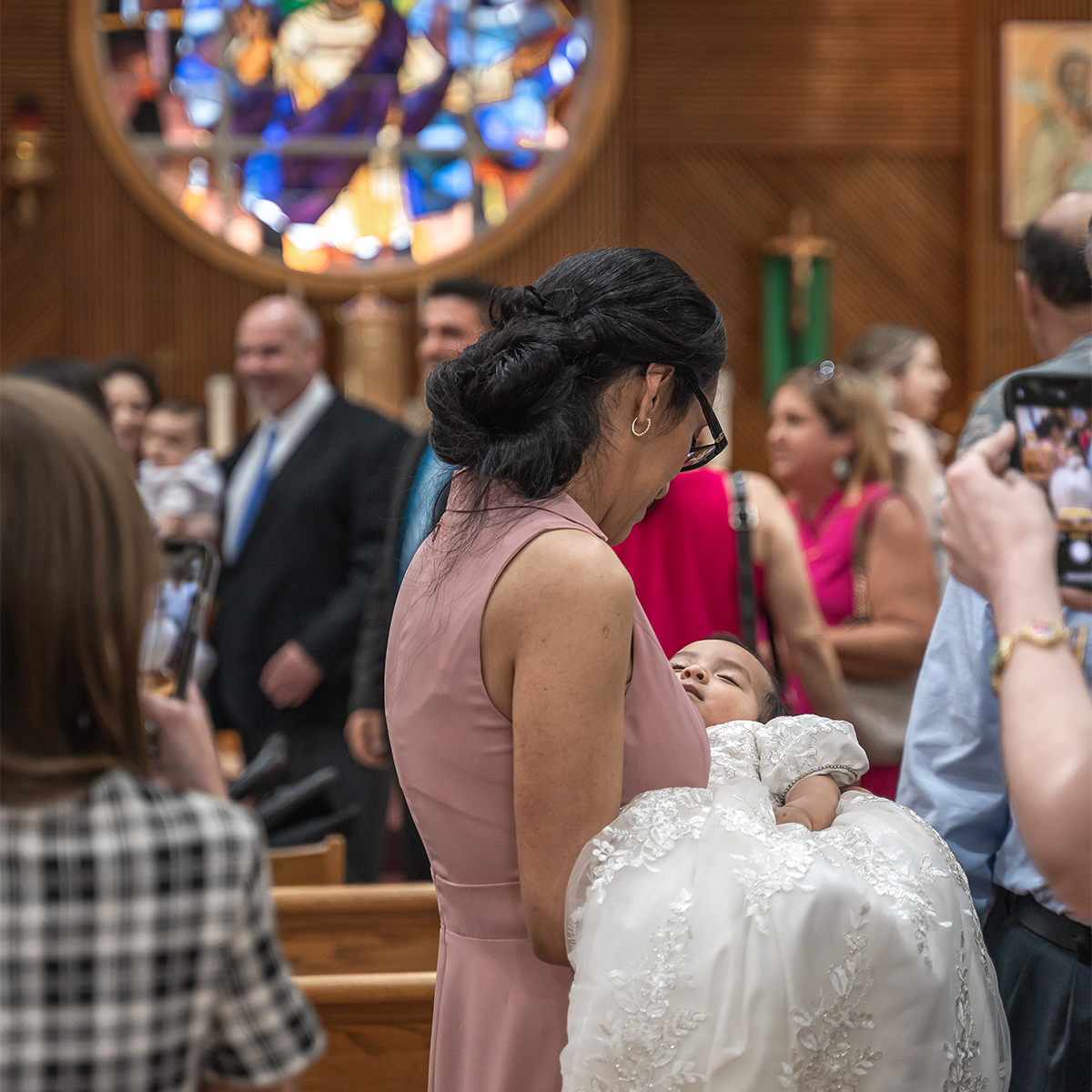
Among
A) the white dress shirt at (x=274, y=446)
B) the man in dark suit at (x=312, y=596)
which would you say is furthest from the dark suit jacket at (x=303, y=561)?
the white dress shirt at (x=274, y=446)

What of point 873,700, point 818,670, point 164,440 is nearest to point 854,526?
point 873,700

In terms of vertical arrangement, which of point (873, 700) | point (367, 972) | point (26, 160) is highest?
point (26, 160)

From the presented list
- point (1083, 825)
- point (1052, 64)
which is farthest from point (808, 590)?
point (1052, 64)

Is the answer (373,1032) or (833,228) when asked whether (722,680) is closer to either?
(373,1032)

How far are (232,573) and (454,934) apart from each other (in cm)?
297

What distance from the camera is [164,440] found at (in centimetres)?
564

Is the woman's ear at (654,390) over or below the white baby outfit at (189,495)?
over

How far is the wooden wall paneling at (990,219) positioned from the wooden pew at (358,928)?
310 inches

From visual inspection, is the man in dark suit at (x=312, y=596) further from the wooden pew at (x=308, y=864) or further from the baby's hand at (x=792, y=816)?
the baby's hand at (x=792, y=816)

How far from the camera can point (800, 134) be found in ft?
32.0

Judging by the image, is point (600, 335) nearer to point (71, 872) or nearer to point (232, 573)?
point (71, 872)

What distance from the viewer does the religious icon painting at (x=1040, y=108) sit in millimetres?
9641

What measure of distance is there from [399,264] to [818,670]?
727cm

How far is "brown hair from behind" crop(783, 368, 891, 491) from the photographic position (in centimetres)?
370
